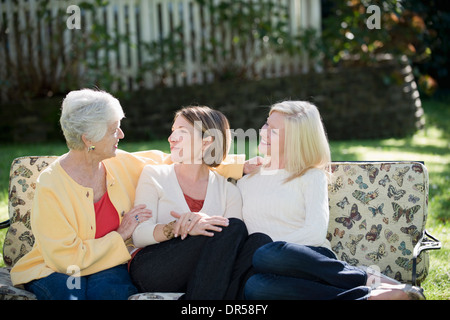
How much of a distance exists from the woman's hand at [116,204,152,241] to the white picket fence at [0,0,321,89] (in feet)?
16.2

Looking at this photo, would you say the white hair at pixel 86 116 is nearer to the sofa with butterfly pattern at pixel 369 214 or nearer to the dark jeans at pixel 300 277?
→ the sofa with butterfly pattern at pixel 369 214

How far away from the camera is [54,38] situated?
7.48m

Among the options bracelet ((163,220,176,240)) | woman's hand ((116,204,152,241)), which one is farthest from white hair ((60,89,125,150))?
bracelet ((163,220,176,240))

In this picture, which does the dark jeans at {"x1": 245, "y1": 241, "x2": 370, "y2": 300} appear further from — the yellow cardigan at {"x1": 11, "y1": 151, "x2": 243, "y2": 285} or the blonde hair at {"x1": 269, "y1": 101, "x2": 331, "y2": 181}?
the yellow cardigan at {"x1": 11, "y1": 151, "x2": 243, "y2": 285}

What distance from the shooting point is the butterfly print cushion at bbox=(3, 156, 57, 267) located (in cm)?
322

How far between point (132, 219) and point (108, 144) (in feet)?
1.34

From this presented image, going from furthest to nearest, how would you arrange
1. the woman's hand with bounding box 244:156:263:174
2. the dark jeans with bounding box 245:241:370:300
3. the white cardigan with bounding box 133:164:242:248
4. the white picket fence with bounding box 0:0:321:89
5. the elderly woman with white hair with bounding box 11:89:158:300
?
the white picket fence with bounding box 0:0:321:89, the woman's hand with bounding box 244:156:263:174, the white cardigan with bounding box 133:164:242:248, the elderly woman with white hair with bounding box 11:89:158:300, the dark jeans with bounding box 245:241:370:300

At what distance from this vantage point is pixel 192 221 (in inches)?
115

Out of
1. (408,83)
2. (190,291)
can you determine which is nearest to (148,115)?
(408,83)

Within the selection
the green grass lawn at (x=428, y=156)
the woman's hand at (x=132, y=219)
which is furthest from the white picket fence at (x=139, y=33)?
the woman's hand at (x=132, y=219)

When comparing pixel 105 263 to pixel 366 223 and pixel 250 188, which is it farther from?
pixel 366 223

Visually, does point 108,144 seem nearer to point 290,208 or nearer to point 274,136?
point 274,136

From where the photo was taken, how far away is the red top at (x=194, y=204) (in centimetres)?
320
